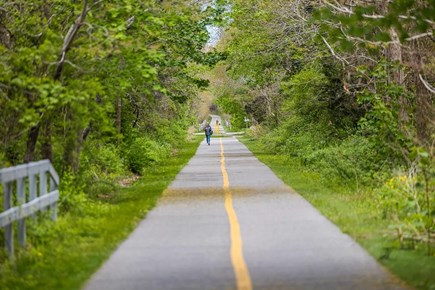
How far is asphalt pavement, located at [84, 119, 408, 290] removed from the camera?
33.0 ft

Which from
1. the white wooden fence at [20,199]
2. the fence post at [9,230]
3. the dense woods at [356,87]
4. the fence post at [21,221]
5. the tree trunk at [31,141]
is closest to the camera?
the white wooden fence at [20,199]

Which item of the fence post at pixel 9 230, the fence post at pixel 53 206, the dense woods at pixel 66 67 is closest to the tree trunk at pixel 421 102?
the dense woods at pixel 66 67

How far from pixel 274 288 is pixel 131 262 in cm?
265

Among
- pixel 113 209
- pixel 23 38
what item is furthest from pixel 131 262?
pixel 23 38

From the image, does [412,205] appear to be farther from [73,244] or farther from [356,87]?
[356,87]

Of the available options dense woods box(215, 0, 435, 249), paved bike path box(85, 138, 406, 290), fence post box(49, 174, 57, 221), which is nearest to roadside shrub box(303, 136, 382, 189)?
dense woods box(215, 0, 435, 249)

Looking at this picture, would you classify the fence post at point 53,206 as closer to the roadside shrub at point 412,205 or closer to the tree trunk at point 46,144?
the tree trunk at point 46,144

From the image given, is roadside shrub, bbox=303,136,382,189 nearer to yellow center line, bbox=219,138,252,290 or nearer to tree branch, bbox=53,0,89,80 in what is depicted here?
yellow center line, bbox=219,138,252,290

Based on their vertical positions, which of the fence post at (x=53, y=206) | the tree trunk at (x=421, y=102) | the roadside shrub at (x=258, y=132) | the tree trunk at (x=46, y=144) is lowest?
the roadside shrub at (x=258, y=132)

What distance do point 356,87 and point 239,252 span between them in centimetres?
2173

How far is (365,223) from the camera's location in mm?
15234

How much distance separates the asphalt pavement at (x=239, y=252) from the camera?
Answer: 1006 centimetres

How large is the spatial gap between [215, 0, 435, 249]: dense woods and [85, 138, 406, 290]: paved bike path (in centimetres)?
147

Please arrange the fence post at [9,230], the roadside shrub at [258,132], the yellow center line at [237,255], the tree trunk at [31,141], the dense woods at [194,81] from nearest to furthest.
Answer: the yellow center line at [237,255], the fence post at [9,230], the dense woods at [194,81], the tree trunk at [31,141], the roadside shrub at [258,132]
